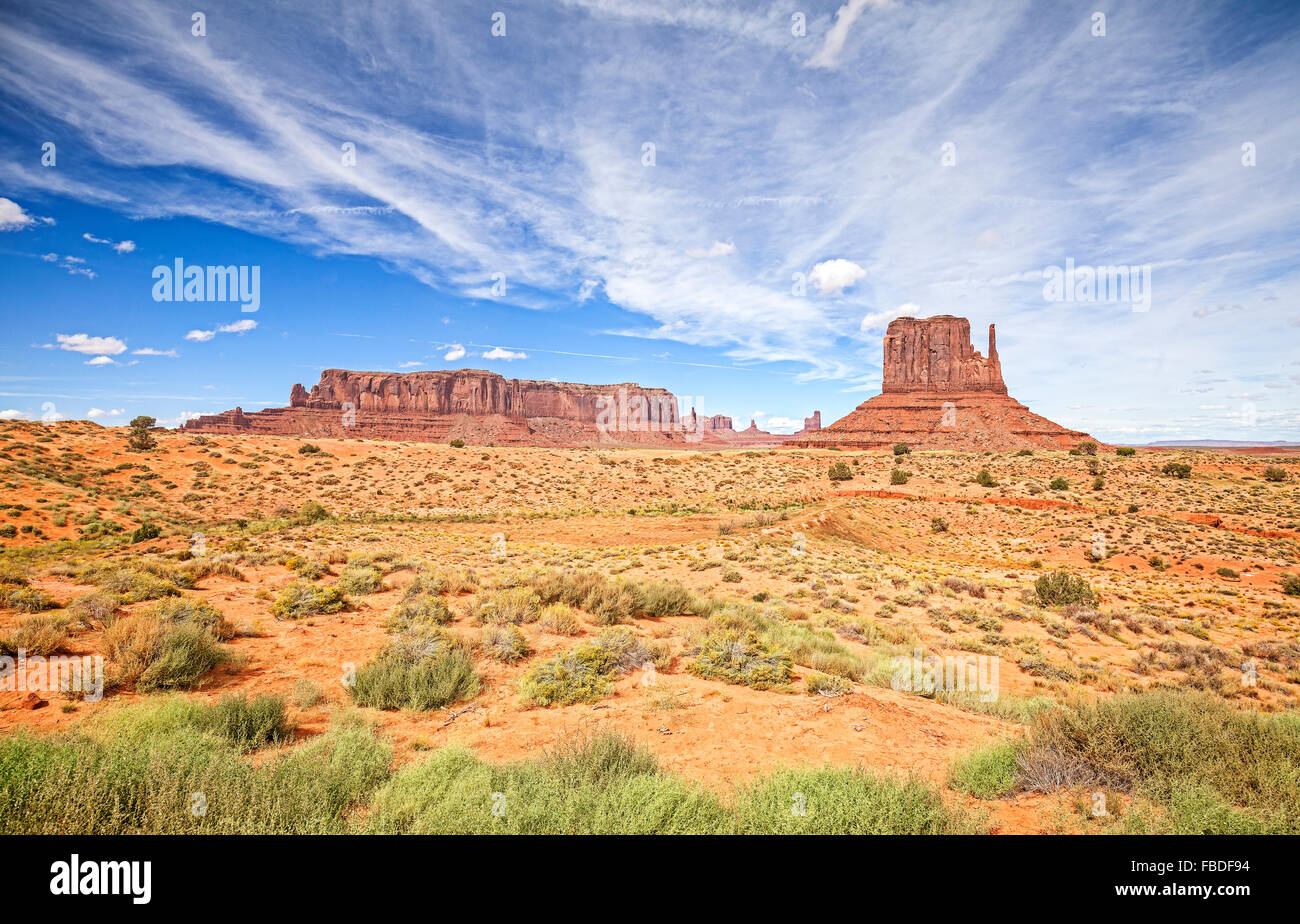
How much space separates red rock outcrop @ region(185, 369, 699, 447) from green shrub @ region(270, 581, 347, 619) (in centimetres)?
14391

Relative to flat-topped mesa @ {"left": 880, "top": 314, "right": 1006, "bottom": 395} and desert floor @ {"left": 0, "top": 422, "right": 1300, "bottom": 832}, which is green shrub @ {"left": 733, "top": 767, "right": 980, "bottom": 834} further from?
flat-topped mesa @ {"left": 880, "top": 314, "right": 1006, "bottom": 395}

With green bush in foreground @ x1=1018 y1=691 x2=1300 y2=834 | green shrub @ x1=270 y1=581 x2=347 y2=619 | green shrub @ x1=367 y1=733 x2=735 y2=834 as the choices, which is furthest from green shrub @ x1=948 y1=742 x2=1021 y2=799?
Result: green shrub @ x1=270 y1=581 x2=347 y2=619

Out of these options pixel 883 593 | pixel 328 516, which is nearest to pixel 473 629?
pixel 883 593

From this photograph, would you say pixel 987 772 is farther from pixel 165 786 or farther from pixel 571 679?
pixel 165 786

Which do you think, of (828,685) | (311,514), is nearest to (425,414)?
(311,514)

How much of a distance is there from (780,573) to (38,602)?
16471mm

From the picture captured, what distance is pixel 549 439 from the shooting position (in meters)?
168

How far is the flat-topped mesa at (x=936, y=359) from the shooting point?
387ft

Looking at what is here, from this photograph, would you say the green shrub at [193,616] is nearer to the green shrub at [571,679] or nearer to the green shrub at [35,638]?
the green shrub at [35,638]

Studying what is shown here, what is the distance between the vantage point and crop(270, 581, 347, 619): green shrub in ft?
32.6

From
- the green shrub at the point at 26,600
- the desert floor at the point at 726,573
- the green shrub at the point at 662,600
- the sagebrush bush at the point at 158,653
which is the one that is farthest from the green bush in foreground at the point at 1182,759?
the green shrub at the point at 26,600

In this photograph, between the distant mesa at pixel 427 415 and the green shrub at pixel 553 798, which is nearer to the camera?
the green shrub at pixel 553 798

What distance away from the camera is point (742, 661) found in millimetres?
8195

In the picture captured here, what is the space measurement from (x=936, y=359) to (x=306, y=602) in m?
137
